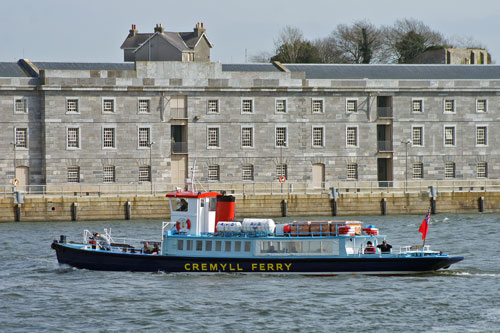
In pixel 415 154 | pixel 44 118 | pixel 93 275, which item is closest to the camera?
pixel 93 275

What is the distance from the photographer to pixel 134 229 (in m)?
64.2

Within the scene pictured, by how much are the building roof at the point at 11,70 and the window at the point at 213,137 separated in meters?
14.8

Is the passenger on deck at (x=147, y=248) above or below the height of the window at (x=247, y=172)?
below

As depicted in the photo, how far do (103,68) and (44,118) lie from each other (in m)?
8.21

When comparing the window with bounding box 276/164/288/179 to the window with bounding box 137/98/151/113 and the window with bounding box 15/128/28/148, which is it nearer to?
the window with bounding box 137/98/151/113

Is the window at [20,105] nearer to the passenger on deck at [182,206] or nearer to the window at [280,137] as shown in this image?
the window at [280,137]

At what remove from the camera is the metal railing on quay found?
76.6 m

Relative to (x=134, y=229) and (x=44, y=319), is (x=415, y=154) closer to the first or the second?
(x=134, y=229)

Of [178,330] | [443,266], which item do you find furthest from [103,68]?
[178,330]

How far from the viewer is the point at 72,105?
3098 inches

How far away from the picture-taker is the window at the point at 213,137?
80.7m

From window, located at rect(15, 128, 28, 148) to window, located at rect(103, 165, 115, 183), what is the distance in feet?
20.5

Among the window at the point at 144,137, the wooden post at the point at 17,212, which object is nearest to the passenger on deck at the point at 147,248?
the wooden post at the point at 17,212

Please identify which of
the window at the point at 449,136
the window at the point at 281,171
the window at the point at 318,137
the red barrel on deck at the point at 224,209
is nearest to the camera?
the red barrel on deck at the point at 224,209
